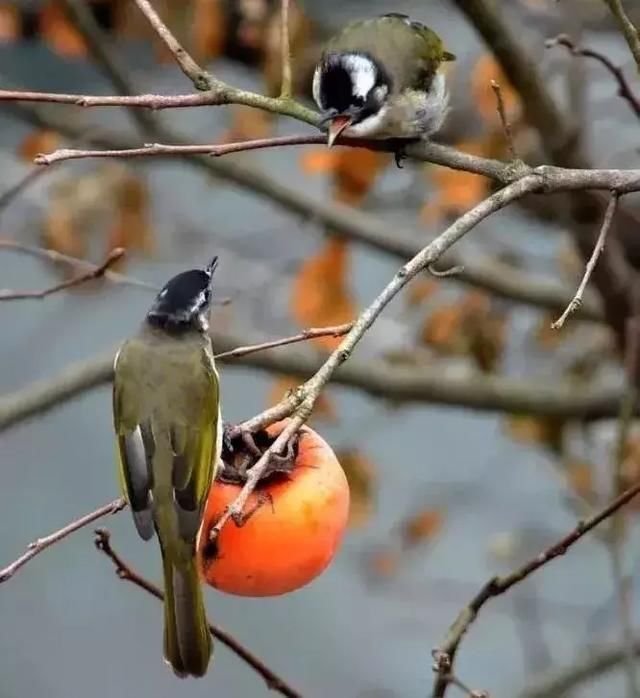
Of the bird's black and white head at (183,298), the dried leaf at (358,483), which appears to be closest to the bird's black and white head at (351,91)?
the bird's black and white head at (183,298)

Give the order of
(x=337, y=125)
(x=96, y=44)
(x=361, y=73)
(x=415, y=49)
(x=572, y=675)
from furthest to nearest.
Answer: (x=572, y=675) < (x=96, y=44) < (x=415, y=49) < (x=361, y=73) < (x=337, y=125)

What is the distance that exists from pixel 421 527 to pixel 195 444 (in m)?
1.94

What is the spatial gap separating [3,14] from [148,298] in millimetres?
1225

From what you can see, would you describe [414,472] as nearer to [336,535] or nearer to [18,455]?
[18,455]

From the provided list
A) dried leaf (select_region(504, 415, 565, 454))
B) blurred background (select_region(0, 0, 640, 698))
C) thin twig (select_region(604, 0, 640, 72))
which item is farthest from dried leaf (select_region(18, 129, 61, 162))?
thin twig (select_region(604, 0, 640, 72))

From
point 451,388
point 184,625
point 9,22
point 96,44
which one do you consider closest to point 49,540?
point 184,625

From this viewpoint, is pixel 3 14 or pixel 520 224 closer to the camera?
pixel 3 14

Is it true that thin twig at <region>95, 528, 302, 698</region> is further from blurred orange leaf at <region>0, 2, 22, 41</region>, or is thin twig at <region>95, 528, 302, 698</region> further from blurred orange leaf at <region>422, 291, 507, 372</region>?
blurred orange leaf at <region>0, 2, 22, 41</region>

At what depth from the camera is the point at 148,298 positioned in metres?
3.46

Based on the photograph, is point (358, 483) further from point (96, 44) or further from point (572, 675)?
point (96, 44)

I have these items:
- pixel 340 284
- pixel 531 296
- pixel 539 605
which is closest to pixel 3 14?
pixel 340 284

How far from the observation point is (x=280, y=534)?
2.83ft

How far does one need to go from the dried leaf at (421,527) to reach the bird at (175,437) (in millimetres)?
1795

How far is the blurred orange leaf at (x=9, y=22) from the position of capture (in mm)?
2302
